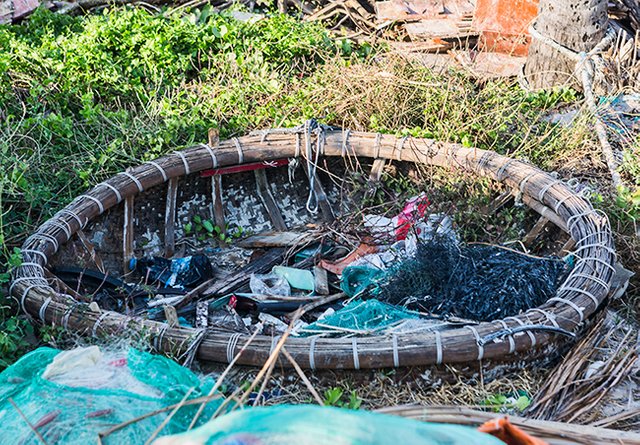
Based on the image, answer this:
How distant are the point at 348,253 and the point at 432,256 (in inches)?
33.5

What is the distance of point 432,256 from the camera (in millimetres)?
4387

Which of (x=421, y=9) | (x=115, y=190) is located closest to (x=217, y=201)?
(x=115, y=190)

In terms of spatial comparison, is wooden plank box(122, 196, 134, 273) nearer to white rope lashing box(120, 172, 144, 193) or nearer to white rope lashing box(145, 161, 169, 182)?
white rope lashing box(120, 172, 144, 193)

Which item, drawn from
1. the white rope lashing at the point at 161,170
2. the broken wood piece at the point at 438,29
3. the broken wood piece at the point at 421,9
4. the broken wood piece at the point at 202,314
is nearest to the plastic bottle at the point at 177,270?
the broken wood piece at the point at 202,314

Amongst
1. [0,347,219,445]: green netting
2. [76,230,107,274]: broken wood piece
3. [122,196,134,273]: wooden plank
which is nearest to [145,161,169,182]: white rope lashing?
[122,196,134,273]: wooden plank

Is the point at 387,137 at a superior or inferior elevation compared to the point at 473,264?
superior

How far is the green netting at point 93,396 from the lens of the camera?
2.54m

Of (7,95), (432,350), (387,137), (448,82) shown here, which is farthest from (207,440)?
(7,95)

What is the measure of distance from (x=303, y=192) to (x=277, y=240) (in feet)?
1.60

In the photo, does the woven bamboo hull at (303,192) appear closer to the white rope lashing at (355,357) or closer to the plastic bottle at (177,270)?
the white rope lashing at (355,357)

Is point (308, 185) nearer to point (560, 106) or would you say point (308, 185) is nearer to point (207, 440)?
point (560, 106)

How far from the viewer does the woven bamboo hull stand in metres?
3.55

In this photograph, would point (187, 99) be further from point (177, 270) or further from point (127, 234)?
point (177, 270)

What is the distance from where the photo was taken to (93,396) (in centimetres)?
269
